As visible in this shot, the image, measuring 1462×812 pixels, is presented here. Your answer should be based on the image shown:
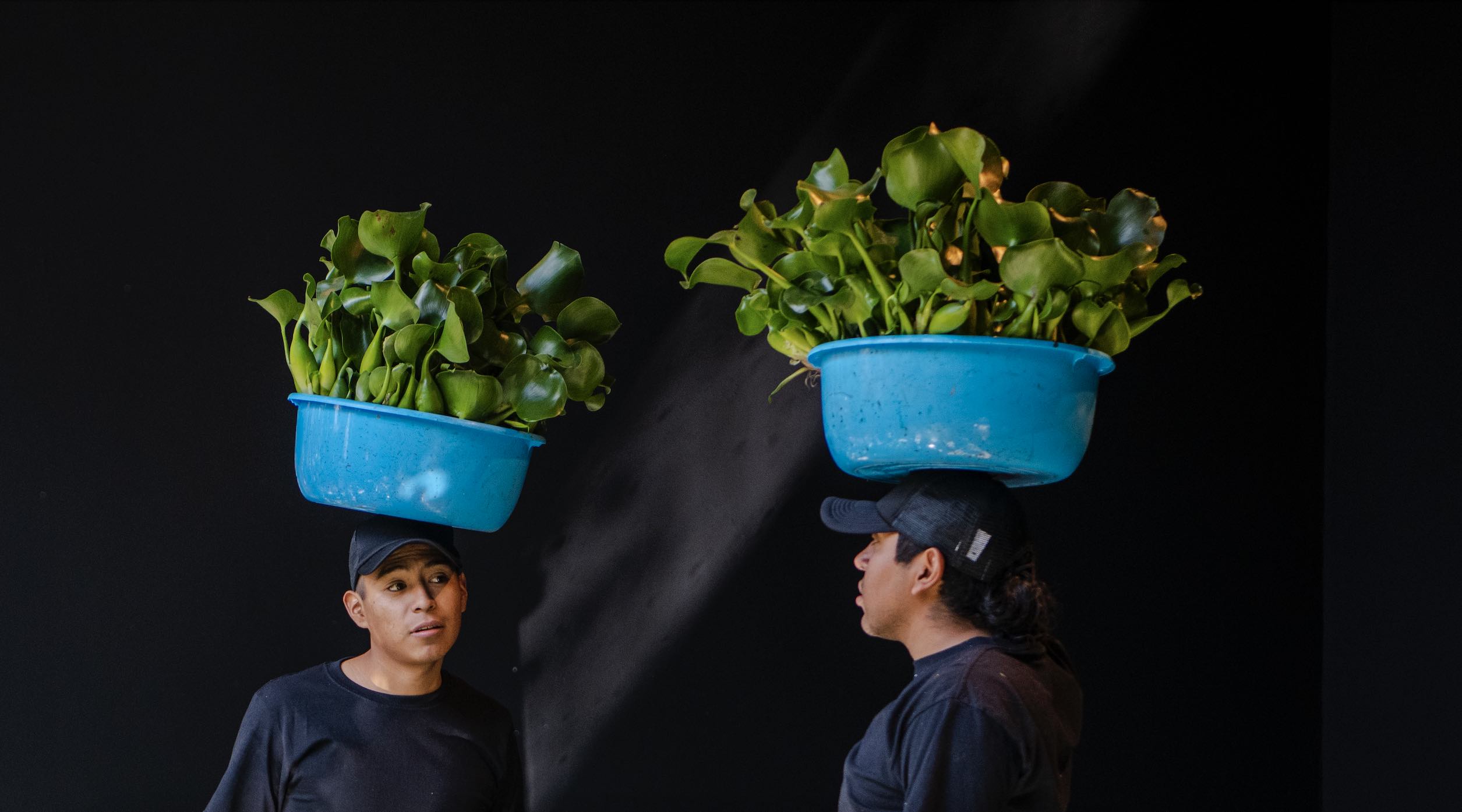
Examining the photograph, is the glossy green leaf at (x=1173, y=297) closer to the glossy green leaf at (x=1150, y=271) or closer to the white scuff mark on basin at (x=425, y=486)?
the glossy green leaf at (x=1150, y=271)

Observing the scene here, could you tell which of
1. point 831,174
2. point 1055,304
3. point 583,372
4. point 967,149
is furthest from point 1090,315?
point 583,372

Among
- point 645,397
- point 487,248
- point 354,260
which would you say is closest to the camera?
point 354,260

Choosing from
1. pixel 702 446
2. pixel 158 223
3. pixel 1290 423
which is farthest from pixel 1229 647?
pixel 158 223

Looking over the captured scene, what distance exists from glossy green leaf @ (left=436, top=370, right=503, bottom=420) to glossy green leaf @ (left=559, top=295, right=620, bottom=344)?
24 centimetres

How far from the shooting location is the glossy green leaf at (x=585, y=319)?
2061 millimetres

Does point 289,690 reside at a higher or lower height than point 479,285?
lower

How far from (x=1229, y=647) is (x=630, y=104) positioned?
2164 mm

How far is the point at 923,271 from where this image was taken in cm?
160

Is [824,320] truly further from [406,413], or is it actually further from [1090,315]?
[406,413]

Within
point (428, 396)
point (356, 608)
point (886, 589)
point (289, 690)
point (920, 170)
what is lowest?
point (289, 690)

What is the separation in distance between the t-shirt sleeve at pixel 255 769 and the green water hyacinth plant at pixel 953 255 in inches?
40.6

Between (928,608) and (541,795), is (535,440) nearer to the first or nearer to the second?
(928,608)

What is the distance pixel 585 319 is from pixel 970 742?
0.89m

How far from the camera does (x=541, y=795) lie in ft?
10.4
